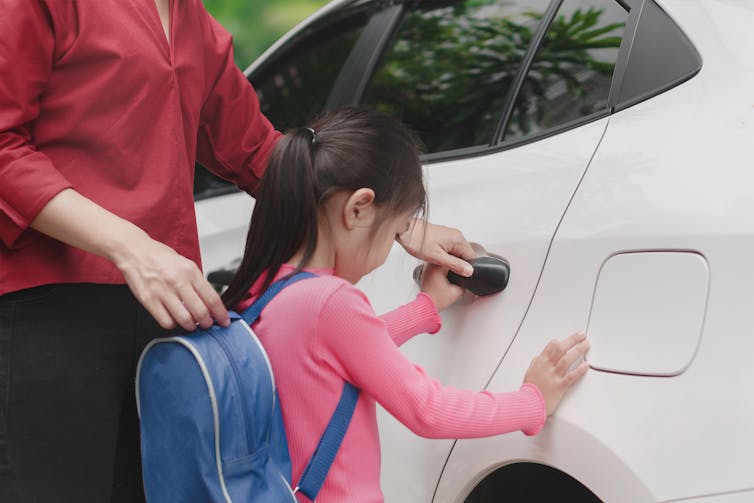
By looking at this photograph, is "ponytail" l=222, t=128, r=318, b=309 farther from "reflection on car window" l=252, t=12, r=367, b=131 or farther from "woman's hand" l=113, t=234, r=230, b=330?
"reflection on car window" l=252, t=12, r=367, b=131

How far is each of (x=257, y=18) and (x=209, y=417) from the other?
240 cm

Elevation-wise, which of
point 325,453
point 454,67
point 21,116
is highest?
point 21,116

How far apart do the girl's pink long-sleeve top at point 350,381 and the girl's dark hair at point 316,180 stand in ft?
0.35

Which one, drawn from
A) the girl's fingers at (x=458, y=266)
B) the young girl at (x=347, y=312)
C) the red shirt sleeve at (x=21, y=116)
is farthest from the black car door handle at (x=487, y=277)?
the red shirt sleeve at (x=21, y=116)

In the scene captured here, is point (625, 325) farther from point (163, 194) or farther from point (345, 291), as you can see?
point (163, 194)

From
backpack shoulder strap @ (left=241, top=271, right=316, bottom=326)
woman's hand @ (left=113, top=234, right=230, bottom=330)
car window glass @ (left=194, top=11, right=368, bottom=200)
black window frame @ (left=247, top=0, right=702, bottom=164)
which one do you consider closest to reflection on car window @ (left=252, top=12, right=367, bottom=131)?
car window glass @ (left=194, top=11, right=368, bottom=200)

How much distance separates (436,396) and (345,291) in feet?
0.75

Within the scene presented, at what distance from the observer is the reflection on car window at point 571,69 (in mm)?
1818

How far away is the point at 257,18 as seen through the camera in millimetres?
3422

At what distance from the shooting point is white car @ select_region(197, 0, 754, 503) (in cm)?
135

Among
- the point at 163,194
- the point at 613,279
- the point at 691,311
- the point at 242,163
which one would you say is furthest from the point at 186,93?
the point at 691,311

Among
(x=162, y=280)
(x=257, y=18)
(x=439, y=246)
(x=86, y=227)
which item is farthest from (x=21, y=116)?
(x=257, y=18)

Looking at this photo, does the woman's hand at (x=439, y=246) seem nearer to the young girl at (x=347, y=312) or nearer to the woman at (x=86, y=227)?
the young girl at (x=347, y=312)

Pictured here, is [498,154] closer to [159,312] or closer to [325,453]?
[325,453]
